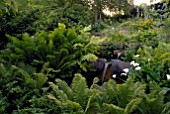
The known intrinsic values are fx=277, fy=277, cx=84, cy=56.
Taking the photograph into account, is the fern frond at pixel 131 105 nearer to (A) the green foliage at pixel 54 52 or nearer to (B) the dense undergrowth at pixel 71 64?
(B) the dense undergrowth at pixel 71 64

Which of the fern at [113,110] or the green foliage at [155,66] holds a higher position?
the green foliage at [155,66]

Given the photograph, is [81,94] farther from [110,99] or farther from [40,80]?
[40,80]

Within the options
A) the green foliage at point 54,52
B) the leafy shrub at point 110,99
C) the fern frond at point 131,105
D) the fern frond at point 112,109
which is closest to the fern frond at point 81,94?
the leafy shrub at point 110,99

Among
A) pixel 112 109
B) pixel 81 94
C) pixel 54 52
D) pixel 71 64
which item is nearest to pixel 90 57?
pixel 71 64

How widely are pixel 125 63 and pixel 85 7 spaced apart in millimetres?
2039

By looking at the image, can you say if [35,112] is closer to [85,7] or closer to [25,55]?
[25,55]

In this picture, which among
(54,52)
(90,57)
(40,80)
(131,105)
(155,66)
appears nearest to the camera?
(131,105)

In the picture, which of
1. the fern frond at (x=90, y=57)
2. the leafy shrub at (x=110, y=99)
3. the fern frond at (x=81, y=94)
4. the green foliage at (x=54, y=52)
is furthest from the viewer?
the green foliage at (x=54, y=52)

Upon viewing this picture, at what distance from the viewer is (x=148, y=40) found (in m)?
5.76

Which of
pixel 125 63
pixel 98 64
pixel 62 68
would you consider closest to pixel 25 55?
pixel 62 68

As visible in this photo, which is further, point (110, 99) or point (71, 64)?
point (71, 64)

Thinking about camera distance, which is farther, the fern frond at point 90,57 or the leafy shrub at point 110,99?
the fern frond at point 90,57

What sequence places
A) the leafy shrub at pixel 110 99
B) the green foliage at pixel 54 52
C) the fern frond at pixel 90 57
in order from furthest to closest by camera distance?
the green foliage at pixel 54 52
the fern frond at pixel 90 57
the leafy shrub at pixel 110 99

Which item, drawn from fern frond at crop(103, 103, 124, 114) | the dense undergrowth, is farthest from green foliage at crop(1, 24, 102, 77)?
fern frond at crop(103, 103, 124, 114)
